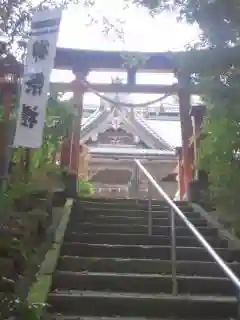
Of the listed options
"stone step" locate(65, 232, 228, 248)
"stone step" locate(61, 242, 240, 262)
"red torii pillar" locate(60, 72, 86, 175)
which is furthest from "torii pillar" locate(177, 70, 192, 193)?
"stone step" locate(61, 242, 240, 262)

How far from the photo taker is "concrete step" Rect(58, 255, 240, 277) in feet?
15.9

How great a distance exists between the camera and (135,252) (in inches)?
209

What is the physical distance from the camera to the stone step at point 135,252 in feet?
17.3

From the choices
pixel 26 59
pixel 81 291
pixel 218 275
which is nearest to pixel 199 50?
pixel 26 59

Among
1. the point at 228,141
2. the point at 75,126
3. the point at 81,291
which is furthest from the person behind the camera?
the point at 75,126

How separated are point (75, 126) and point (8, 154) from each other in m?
4.14

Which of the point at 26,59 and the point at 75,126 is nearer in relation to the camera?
the point at 26,59

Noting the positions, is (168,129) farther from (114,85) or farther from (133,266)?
(133,266)

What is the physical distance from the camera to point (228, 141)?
579 centimetres

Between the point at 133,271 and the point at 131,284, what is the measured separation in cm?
40

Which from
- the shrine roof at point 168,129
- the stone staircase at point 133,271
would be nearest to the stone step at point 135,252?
the stone staircase at point 133,271

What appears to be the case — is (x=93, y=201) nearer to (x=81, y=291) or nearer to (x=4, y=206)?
(x=81, y=291)

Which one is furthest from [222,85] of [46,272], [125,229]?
[46,272]

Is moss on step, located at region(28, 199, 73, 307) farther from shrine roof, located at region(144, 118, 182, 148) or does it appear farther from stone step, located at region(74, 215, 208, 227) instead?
shrine roof, located at region(144, 118, 182, 148)
